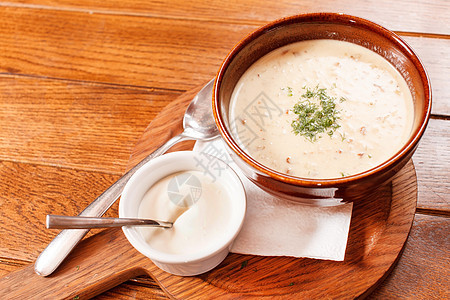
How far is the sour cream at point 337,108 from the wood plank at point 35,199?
499 millimetres

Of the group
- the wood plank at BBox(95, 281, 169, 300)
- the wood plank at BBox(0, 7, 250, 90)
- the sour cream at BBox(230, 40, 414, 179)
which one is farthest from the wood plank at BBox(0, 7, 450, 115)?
the wood plank at BBox(95, 281, 169, 300)

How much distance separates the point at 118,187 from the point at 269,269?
493 mm

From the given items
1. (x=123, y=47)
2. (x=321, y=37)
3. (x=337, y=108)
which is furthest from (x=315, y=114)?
(x=123, y=47)

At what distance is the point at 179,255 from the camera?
1.27 metres

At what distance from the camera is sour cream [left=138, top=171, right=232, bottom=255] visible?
1.34 m

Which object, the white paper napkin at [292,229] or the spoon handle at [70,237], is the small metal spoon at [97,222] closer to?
the spoon handle at [70,237]

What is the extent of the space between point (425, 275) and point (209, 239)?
582 mm

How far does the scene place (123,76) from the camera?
6.20 ft

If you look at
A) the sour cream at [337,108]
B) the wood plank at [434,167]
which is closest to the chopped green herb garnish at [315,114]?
the sour cream at [337,108]

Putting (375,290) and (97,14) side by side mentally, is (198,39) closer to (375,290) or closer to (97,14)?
(97,14)

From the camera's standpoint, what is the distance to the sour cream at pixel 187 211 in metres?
1.34

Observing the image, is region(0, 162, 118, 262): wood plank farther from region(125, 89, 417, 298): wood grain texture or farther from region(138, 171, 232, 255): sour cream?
region(125, 89, 417, 298): wood grain texture

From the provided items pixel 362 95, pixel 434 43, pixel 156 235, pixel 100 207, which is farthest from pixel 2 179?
pixel 434 43

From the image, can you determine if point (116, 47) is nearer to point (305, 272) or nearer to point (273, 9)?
point (273, 9)
